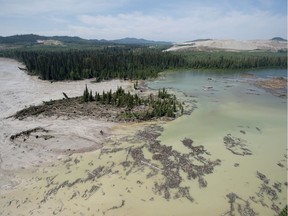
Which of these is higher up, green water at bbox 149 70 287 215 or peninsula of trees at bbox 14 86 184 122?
peninsula of trees at bbox 14 86 184 122

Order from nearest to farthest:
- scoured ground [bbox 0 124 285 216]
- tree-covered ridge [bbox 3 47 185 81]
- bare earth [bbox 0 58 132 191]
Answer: scoured ground [bbox 0 124 285 216]
bare earth [bbox 0 58 132 191]
tree-covered ridge [bbox 3 47 185 81]

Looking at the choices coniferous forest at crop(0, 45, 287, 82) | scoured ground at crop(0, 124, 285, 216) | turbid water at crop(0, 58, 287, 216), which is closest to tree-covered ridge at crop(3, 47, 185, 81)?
coniferous forest at crop(0, 45, 287, 82)

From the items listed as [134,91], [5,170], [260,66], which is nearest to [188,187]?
[5,170]

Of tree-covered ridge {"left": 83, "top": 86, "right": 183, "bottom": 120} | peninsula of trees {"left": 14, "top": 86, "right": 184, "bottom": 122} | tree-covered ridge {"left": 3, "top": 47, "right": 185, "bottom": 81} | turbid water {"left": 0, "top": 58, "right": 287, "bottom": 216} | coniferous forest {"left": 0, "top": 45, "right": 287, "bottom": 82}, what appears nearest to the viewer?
turbid water {"left": 0, "top": 58, "right": 287, "bottom": 216}

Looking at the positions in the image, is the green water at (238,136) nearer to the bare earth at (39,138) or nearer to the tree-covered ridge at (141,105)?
the tree-covered ridge at (141,105)

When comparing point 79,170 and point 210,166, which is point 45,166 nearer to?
point 79,170

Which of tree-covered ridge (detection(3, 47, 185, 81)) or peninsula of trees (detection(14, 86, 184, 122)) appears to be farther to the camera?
tree-covered ridge (detection(3, 47, 185, 81))

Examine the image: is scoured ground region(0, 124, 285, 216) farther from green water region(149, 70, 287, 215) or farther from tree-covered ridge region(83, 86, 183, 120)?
tree-covered ridge region(83, 86, 183, 120)
